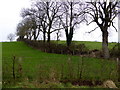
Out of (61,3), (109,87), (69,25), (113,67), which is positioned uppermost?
(61,3)

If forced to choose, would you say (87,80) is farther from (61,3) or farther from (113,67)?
(61,3)

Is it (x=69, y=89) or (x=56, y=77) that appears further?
(x=56, y=77)

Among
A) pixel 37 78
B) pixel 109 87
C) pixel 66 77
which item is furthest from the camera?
A: pixel 66 77

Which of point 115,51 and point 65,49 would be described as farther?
point 65,49

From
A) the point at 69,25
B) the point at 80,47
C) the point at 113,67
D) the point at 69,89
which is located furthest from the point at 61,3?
the point at 69,89

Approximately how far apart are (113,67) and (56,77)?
3.71 meters

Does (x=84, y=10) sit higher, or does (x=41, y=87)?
(x=84, y=10)

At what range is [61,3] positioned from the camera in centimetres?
3925

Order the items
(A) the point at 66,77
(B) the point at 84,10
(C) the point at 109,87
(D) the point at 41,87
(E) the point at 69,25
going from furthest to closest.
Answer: (E) the point at 69,25
(B) the point at 84,10
(A) the point at 66,77
(C) the point at 109,87
(D) the point at 41,87

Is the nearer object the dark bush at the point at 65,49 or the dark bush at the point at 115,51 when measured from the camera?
the dark bush at the point at 115,51

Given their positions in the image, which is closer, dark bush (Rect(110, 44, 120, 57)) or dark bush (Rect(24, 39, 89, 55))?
dark bush (Rect(110, 44, 120, 57))

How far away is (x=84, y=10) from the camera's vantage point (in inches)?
1022

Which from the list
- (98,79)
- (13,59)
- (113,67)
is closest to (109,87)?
(98,79)

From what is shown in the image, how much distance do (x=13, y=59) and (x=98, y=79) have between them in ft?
16.9
